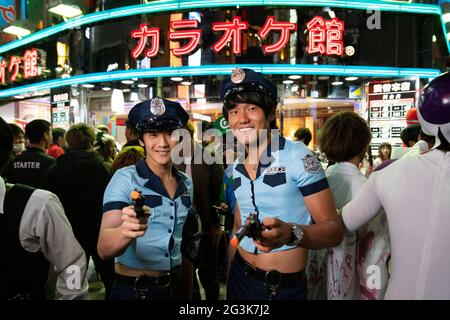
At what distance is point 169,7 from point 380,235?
8.40 meters

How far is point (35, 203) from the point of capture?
168cm

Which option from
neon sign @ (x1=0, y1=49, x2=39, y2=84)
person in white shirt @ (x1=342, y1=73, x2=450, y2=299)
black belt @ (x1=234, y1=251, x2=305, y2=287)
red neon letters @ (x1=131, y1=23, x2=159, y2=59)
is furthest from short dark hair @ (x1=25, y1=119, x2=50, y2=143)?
neon sign @ (x1=0, y1=49, x2=39, y2=84)

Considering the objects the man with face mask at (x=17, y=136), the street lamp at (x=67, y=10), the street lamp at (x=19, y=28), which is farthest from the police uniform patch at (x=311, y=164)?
the street lamp at (x=19, y=28)

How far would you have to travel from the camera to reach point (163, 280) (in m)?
2.05

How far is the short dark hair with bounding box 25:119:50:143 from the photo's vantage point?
4.36 metres

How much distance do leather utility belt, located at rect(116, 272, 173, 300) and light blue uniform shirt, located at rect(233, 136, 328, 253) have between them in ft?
1.60

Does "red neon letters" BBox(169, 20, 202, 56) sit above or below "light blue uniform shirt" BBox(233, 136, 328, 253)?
above

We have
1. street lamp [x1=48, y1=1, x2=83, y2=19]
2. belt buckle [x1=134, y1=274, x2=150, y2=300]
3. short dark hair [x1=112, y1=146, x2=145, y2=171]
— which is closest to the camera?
belt buckle [x1=134, y1=274, x2=150, y2=300]

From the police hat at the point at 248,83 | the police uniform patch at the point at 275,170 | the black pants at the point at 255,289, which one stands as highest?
the police hat at the point at 248,83

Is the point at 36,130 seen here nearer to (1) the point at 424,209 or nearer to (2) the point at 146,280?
(2) the point at 146,280

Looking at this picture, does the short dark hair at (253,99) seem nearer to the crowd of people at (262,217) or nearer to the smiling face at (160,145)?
the crowd of people at (262,217)

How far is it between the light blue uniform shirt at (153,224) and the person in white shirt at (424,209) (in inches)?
43.6

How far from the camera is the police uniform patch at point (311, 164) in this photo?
1.88 meters

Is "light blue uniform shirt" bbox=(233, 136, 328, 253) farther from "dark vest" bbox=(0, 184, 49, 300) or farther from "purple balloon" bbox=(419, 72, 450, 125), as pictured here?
"dark vest" bbox=(0, 184, 49, 300)
